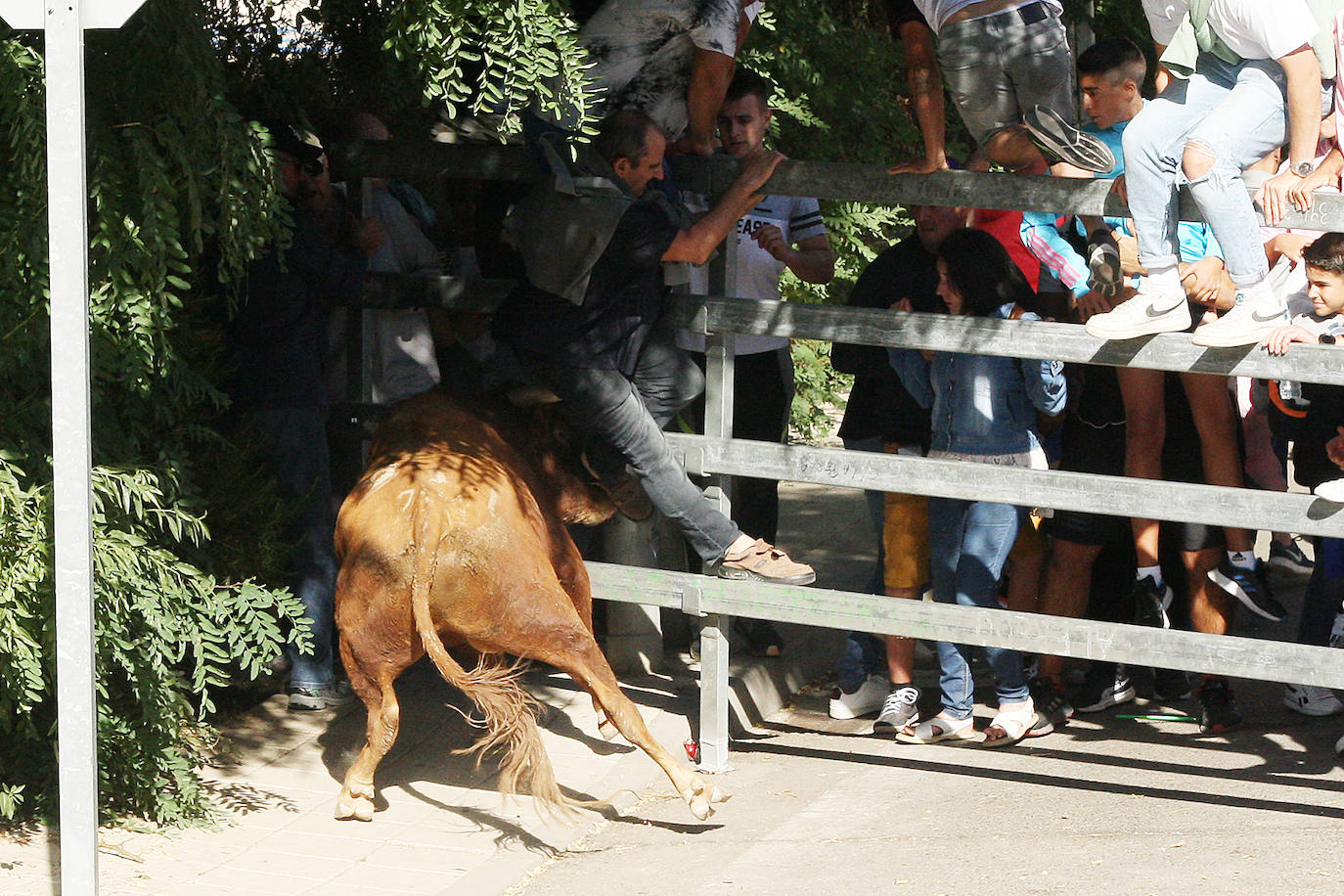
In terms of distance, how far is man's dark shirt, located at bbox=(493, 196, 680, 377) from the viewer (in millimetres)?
5316

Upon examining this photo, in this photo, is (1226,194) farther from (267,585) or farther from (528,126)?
(267,585)

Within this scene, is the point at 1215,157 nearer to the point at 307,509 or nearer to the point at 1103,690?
the point at 1103,690

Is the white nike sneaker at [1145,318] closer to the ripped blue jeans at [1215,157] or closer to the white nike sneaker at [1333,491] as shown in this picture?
the ripped blue jeans at [1215,157]

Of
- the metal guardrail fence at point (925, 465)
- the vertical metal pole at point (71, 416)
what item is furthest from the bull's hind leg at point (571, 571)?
the vertical metal pole at point (71, 416)

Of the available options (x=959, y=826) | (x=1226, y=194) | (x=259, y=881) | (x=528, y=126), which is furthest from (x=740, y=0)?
(x=259, y=881)

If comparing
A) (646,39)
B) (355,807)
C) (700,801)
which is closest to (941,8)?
(646,39)

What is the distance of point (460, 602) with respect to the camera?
16.2ft

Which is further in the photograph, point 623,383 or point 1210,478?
point 1210,478

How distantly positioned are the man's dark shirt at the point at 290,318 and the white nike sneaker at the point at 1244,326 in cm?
297

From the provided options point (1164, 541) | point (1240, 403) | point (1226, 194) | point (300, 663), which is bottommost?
point (300, 663)

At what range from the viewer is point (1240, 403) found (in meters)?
6.22

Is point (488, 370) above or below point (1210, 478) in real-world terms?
above

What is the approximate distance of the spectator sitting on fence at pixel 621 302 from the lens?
17.2ft

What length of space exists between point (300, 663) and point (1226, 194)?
144 inches
